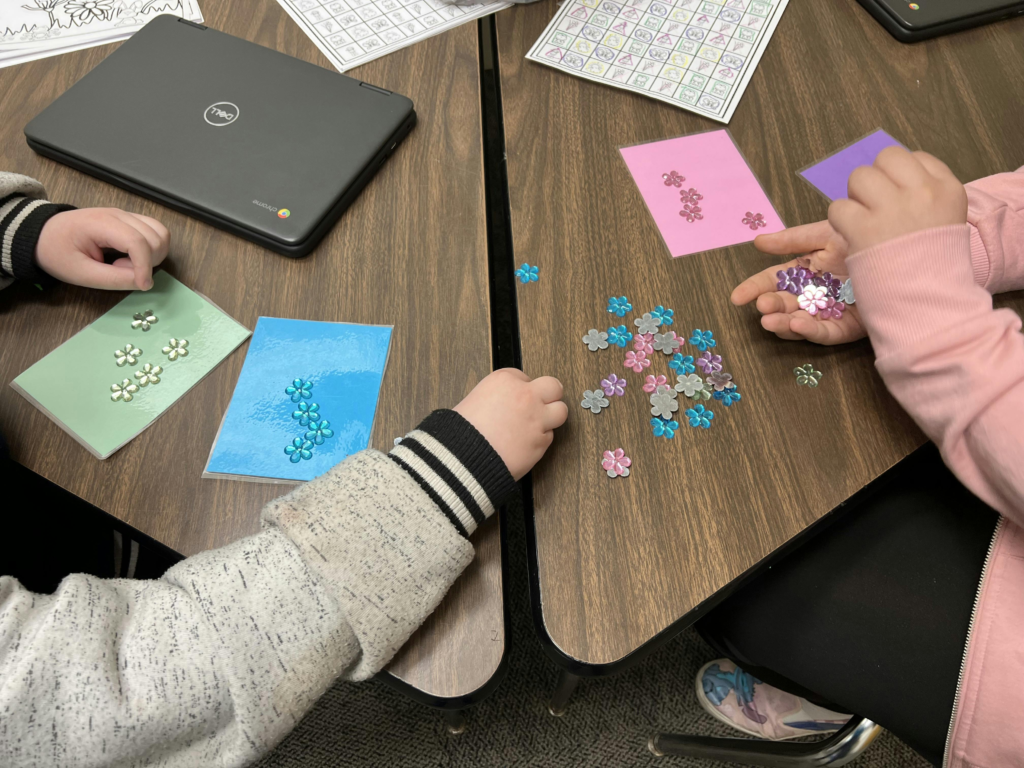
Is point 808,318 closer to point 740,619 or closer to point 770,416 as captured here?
point 770,416

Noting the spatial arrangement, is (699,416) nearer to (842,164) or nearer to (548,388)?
(548,388)

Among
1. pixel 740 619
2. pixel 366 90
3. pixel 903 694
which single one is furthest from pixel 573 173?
pixel 903 694

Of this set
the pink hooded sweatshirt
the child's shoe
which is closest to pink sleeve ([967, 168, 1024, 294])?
the pink hooded sweatshirt

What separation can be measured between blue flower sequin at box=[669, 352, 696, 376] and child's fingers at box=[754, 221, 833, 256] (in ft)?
0.53

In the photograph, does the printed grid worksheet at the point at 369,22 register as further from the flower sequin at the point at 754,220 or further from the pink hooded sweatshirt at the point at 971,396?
the pink hooded sweatshirt at the point at 971,396

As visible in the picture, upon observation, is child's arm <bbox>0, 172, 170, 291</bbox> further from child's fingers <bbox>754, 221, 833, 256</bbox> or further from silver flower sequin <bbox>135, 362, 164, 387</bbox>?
child's fingers <bbox>754, 221, 833, 256</bbox>

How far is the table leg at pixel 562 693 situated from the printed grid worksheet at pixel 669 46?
78 cm

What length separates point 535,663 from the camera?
1.15 metres

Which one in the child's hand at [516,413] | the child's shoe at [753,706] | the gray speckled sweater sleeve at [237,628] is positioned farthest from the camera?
the child's shoe at [753,706]

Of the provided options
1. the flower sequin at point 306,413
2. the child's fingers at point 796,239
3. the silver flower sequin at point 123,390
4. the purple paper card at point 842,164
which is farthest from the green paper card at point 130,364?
the purple paper card at point 842,164

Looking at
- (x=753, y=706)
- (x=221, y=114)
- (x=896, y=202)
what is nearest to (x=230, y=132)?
(x=221, y=114)

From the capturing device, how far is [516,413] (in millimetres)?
547

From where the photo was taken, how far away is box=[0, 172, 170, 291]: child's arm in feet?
2.02

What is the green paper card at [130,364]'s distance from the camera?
57 cm
